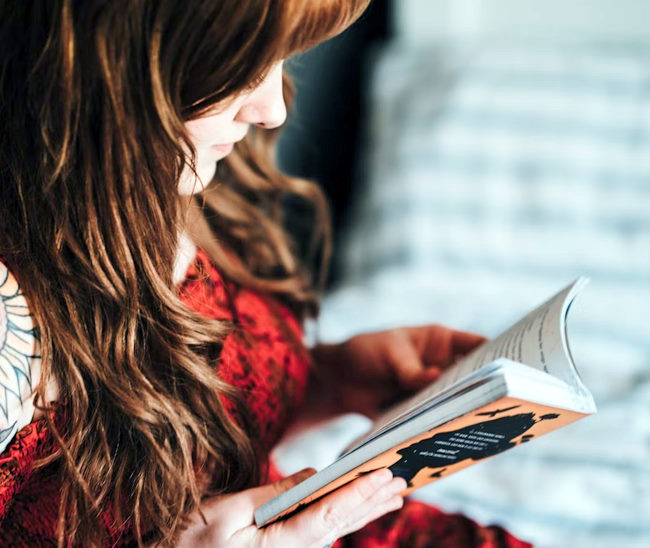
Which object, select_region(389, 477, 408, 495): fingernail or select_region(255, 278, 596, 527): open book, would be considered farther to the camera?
select_region(389, 477, 408, 495): fingernail

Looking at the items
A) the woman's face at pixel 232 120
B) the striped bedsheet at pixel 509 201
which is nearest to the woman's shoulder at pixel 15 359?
the woman's face at pixel 232 120

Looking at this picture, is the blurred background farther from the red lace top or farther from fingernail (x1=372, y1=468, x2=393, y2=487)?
fingernail (x1=372, y1=468, x2=393, y2=487)

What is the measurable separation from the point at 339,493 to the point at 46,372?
261 mm

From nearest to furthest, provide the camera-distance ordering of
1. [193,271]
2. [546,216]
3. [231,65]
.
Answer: [231,65]
[193,271]
[546,216]

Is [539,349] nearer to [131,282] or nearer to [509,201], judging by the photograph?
[131,282]

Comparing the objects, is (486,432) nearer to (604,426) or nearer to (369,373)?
(369,373)

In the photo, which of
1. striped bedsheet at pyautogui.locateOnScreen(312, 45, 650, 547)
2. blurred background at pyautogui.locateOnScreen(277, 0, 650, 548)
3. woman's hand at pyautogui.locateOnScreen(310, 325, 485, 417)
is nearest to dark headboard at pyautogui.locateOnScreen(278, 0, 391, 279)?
blurred background at pyautogui.locateOnScreen(277, 0, 650, 548)

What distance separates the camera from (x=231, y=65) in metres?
0.51

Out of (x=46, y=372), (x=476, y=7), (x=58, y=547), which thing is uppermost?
(x=476, y=7)

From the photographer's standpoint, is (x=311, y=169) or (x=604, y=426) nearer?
(x=604, y=426)

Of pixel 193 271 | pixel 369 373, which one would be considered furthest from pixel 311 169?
pixel 193 271

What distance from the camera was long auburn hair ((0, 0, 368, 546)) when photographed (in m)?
0.50

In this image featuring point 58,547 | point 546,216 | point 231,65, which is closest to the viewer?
point 231,65

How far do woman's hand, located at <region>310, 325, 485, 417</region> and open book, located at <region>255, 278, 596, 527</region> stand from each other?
216mm
